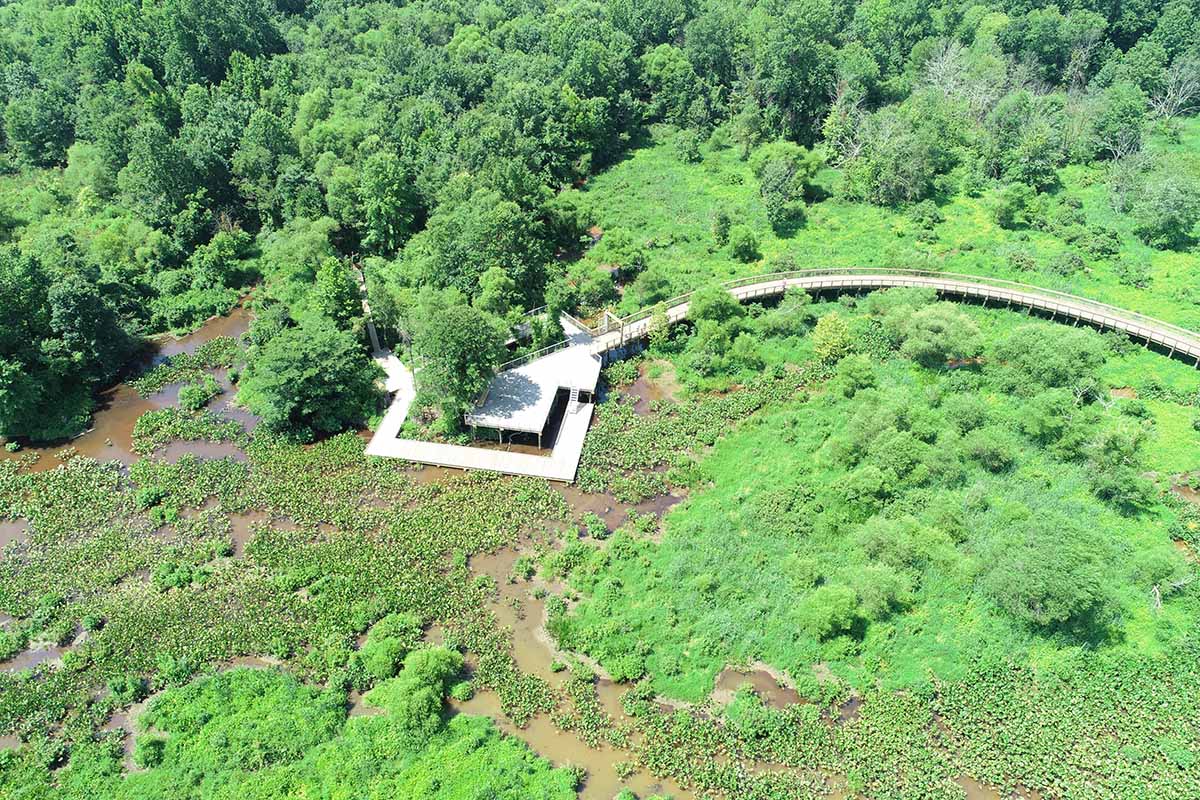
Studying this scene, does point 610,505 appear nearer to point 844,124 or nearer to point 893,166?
point 893,166

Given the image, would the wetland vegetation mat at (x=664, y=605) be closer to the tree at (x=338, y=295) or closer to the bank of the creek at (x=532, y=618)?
the bank of the creek at (x=532, y=618)

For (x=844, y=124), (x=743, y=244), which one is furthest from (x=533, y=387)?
(x=844, y=124)

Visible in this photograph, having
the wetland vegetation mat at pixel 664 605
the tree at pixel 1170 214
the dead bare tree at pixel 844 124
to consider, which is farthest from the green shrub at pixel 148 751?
the tree at pixel 1170 214

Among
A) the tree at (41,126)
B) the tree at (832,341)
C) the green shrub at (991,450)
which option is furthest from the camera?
the tree at (41,126)

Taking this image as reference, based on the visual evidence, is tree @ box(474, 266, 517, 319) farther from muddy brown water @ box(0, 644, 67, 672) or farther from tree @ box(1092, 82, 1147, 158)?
tree @ box(1092, 82, 1147, 158)

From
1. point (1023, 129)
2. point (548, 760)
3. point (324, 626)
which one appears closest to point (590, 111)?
point (1023, 129)

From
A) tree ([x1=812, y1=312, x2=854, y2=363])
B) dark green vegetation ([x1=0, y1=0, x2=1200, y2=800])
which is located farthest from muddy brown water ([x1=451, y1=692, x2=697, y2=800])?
tree ([x1=812, y1=312, x2=854, y2=363])

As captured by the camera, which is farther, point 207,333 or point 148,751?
point 207,333
